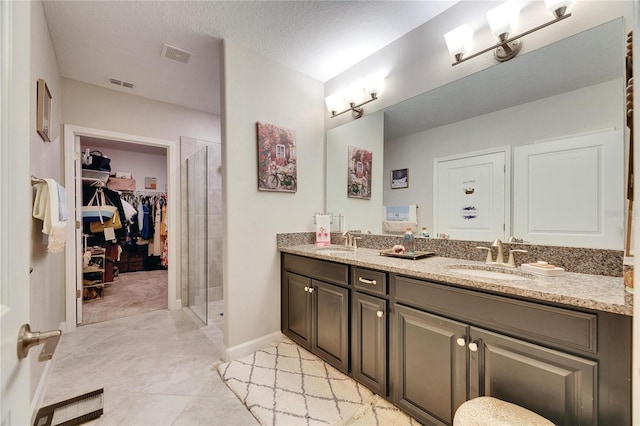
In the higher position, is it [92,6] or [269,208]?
[92,6]

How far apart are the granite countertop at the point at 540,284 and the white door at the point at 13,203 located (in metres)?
1.43

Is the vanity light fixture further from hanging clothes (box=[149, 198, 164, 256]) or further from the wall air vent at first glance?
hanging clothes (box=[149, 198, 164, 256])

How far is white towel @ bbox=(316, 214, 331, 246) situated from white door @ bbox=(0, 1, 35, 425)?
2.05m

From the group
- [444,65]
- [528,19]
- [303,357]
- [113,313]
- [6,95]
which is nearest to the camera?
[6,95]

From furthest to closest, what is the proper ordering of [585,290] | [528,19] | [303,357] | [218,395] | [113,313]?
[113,313] → [303,357] → [218,395] → [528,19] → [585,290]

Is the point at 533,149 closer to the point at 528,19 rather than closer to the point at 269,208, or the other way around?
the point at 528,19

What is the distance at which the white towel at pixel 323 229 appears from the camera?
255 centimetres

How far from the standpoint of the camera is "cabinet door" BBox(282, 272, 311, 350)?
2.20 meters

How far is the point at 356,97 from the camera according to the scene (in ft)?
8.07

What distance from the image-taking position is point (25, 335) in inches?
21.4

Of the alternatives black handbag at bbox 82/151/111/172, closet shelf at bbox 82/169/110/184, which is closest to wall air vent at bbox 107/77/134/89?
black handbag at bbox 82/151/111/172

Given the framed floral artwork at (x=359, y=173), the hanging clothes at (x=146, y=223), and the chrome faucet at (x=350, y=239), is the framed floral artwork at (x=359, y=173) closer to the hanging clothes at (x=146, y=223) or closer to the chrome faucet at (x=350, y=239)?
the chrome faucet at (x=350, y=239)

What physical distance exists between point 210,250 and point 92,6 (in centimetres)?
230

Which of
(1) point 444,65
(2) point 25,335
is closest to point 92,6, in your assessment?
(2) point 25,335
